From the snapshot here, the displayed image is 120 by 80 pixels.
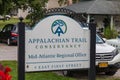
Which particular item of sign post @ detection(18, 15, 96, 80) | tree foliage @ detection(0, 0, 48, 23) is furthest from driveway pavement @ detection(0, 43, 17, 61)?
sign post @ detection(18, 15, 96, 80)

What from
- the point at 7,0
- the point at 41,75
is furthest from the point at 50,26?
the point at 7,0

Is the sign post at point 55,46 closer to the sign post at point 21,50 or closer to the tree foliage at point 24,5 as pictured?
the sign post at point 21,50

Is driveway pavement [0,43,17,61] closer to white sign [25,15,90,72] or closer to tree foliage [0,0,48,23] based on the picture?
tree foliage [0,0,48,23]

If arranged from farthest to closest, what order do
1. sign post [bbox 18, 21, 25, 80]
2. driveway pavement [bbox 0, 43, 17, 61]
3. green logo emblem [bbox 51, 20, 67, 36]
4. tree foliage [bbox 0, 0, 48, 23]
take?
tree foliage [bbox 0, 0, 48, 23] < driveway pavement [bbox 0, 43, 17, 61] < green logo emblem [bbox 51, 20, 67, 36] < sign post [bbox 18, 21, 25, 80]

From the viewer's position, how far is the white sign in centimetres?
770

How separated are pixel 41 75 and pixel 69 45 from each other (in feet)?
17.9

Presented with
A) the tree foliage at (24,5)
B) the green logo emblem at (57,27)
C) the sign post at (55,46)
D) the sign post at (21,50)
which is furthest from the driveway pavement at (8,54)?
the sign post at (21,50)

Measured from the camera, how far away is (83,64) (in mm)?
8102

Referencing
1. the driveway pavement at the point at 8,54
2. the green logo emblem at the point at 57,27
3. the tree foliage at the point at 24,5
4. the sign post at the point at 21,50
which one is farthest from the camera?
the tree foliage at the point at 24,5

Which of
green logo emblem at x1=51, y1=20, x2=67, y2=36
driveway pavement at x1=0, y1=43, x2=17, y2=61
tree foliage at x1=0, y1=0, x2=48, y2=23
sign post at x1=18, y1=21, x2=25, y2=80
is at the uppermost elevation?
tree foliage at x1=0, y1=0, x2=48, y2=23

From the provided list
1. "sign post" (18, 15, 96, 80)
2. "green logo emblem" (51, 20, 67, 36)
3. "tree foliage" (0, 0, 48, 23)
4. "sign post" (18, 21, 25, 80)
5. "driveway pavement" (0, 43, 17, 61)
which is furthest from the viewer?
"tree foliage" (0, 0, 48, 23)

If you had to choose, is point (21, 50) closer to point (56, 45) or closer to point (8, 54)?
point (56, 45)

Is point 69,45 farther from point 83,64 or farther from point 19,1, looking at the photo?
point 19,1

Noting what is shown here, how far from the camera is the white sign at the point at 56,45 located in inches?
303
